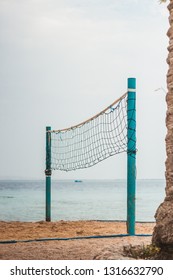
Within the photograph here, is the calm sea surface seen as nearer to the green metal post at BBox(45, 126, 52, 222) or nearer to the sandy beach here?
the green metal post at BBox(45, 126, 52, 222)

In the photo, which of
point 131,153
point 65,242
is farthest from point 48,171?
point 65,242

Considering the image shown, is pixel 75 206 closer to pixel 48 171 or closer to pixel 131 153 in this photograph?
pixel 48 171

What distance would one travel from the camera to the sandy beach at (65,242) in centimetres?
497

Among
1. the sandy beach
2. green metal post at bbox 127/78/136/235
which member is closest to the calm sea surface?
the sandy beach

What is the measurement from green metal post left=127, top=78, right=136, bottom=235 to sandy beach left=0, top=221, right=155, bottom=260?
0.48m

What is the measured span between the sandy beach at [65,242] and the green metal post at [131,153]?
0.48 meters

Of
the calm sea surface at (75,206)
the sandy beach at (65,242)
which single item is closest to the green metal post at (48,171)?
the sandy beach at (65,242)

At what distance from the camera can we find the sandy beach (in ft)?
16.3

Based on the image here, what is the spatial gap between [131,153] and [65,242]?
5.16ft
